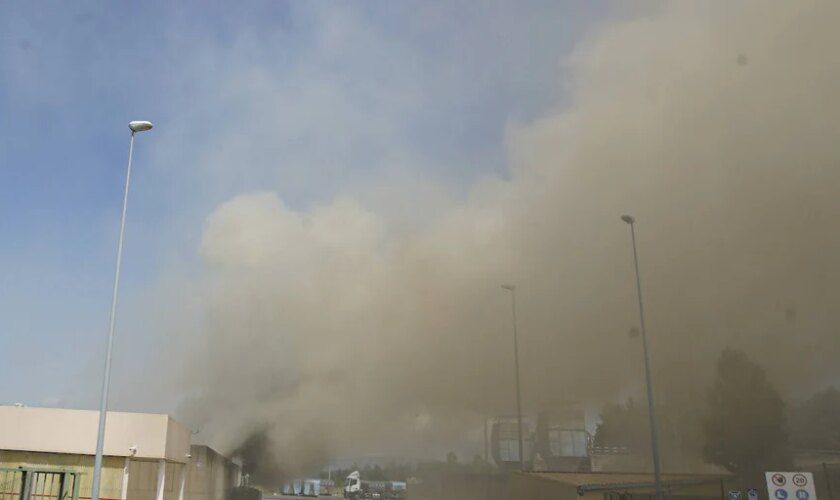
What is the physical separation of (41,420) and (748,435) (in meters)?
41.2

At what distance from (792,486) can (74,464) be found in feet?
74.6

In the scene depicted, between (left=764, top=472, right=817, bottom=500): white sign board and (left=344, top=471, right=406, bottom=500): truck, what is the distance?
45743 mm

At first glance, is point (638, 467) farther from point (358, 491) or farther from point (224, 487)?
point (224, 487)

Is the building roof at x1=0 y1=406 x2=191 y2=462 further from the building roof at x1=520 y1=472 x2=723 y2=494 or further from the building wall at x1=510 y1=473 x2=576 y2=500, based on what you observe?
the building roof at x1=520 y1=472 x2=723 y2=494

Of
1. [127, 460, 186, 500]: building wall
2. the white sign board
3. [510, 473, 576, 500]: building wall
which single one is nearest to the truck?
[510, 473, 576, 500]: building wall

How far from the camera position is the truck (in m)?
62.2

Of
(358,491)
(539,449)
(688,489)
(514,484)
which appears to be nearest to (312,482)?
(358,491)

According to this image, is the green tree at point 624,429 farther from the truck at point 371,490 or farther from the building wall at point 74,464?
the building wall at point 74,464

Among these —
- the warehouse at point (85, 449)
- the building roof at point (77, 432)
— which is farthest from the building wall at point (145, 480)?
the building roof at point (77, 432)

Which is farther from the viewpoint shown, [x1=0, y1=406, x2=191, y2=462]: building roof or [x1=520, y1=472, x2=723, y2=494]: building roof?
[x1=520, y1=472, x2=723, y2=494]: building roof

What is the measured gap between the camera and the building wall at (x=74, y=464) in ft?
82.6

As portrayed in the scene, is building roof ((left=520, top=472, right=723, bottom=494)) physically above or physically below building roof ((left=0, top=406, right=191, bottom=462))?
below

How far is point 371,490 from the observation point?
228 feet

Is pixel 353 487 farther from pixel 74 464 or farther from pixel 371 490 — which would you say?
pixel 74 464
